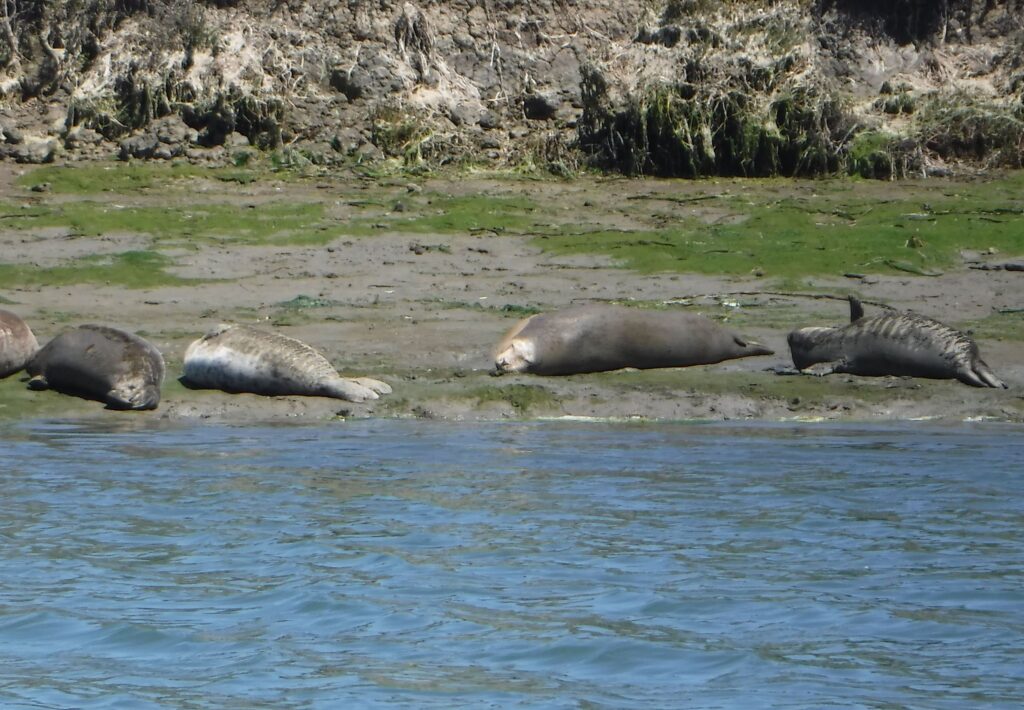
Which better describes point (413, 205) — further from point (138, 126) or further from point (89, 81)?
point (89, 81)

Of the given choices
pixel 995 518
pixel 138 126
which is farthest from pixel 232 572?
pixel 138 126

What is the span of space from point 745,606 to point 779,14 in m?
12.7

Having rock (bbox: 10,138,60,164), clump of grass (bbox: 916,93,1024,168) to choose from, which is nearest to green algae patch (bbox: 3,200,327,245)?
rock (bbox: 10,138,60,164)

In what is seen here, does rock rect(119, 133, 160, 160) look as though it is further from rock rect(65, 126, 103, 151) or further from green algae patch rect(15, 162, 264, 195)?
rock rect(65, 126, 103, 151)

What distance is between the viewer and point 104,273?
12.1 m

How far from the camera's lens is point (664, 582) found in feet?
17.8

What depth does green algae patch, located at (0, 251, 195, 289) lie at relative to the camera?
11.9 m

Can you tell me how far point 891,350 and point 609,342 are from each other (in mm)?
1684

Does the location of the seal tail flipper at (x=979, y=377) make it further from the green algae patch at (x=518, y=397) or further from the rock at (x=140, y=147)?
the rock at (x=140, y=147)

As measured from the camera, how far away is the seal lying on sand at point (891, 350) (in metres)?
9.59

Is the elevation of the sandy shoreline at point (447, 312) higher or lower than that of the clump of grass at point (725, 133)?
lower

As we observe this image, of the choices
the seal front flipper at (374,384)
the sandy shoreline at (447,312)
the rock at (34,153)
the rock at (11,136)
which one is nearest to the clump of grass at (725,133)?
the sandy shoreline at (447,312)

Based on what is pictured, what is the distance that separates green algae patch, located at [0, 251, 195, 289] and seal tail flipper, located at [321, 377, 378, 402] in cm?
285

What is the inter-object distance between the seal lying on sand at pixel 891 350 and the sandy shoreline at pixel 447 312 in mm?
95
